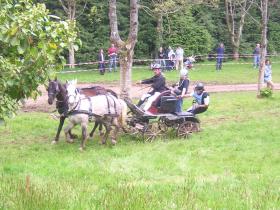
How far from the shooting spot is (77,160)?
463 inches

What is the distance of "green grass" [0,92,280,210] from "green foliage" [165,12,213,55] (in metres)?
23.5

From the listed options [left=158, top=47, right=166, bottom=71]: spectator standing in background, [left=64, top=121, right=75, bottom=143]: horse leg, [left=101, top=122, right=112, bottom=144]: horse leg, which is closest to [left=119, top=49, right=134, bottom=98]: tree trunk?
[left=101, top=122, right=112, bottom=144]: horse leg

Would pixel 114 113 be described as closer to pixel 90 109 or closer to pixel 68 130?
pixel 90 109

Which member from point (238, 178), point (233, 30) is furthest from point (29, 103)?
point (233, 30)

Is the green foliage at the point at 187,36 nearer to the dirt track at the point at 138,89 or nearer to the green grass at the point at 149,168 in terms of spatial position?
the dirt track at the point at 138,89

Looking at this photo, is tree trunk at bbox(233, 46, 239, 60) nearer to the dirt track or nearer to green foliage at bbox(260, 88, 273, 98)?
the dirt track

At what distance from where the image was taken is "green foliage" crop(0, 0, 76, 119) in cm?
480

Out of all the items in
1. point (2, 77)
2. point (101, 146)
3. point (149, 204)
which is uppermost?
point (2, 77)

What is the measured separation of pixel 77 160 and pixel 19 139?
3.07m

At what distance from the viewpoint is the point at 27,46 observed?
491 centimetres

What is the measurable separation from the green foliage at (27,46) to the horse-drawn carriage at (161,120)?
8.43 m

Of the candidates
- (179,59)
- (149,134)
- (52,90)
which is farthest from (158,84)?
(179,59)

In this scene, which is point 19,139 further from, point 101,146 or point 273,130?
point 273,130

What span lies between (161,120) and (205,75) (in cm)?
1753
